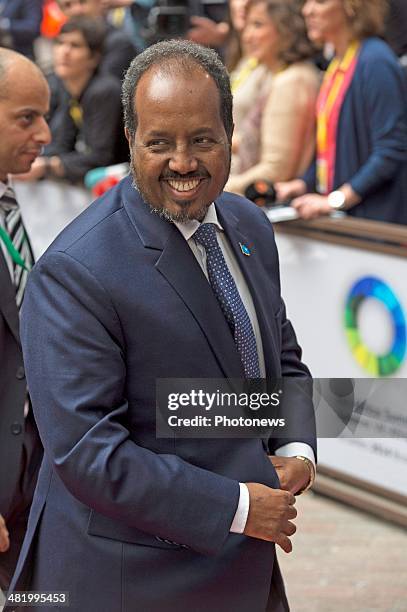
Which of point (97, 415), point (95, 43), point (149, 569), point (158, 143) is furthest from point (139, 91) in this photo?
point (95, 43)

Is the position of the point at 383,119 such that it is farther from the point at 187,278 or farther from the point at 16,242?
the point at 187,278

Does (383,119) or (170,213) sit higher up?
(170,213)

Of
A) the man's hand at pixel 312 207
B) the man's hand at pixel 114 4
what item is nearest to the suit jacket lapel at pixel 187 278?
the man's hand at pixel 312 207

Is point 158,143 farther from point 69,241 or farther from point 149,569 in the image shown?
point 149,569

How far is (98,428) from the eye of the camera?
2.29 meters

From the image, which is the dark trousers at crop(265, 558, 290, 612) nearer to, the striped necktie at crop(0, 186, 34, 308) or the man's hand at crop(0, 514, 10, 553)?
the man's hand at crop(0, 514, 10, 553)

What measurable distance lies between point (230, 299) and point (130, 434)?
375 mm

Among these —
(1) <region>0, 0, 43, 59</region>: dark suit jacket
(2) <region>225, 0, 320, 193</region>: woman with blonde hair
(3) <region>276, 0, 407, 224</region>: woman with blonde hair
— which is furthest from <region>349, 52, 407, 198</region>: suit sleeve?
(1) <region>0, 0, 43, 59</region>: dark suit jacket

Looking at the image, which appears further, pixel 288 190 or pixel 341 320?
pixel 288 190

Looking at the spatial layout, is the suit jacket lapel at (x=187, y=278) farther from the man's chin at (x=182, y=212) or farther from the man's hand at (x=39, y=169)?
the man's hand at (x=39, y=169)

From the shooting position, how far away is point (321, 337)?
18.3 ft

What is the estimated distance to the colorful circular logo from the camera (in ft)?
17.0

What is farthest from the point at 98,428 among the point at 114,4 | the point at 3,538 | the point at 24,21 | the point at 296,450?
the point at 24,21

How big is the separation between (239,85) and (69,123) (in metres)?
1.54
